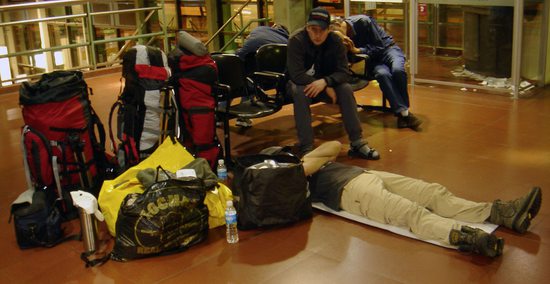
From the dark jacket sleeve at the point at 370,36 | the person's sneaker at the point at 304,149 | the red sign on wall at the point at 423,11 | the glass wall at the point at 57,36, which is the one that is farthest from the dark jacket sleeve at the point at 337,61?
the glass wall at the point at 57,36

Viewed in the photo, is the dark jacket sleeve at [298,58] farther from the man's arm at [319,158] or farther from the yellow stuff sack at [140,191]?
the yellow stuff sack at [140,191]

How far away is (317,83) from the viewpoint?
4.68 meters

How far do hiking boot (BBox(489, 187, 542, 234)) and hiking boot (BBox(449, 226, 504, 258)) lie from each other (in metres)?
0.29

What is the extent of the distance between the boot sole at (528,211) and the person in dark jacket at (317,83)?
145 cm

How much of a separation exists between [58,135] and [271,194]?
1.35 metres

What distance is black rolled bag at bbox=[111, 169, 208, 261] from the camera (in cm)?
327

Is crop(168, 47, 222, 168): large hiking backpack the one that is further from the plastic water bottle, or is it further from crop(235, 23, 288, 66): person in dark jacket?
crop(235, 23, 288, 66): person in dark jacket

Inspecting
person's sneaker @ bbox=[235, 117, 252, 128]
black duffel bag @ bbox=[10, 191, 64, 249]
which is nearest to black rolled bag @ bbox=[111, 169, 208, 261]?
black duffel bag @ bbox=[10, 191, 64, 249]

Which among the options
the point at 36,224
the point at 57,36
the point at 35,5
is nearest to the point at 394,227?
the point at 36,224

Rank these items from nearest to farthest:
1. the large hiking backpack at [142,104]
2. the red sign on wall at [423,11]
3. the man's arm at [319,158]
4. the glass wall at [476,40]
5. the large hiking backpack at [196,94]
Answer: the man's arm at [319,158] < the large hiking backpack at [142,104] < the large hiking backpack at [196,94] < the glass wall at [476,40] < the red sign on wall at [423,11]

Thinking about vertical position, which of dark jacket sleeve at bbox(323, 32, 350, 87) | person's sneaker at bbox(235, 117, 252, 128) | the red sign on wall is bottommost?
person's sneaker at bbox(235, 117, 252, 128)

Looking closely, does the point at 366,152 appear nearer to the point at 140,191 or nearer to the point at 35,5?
the point at 140,191

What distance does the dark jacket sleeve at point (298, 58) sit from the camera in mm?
4691

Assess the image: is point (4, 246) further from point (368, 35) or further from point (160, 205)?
point (368, 35)
